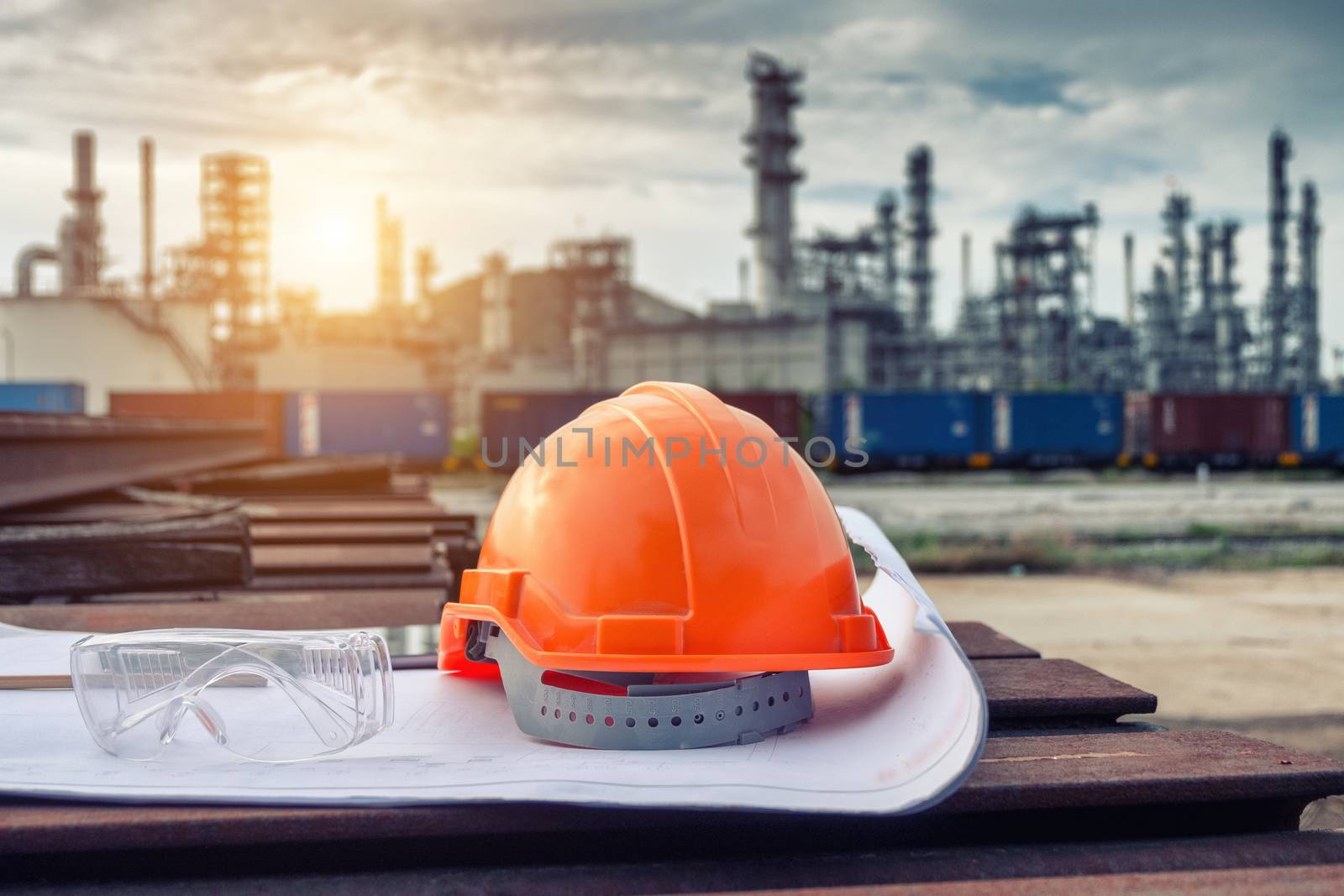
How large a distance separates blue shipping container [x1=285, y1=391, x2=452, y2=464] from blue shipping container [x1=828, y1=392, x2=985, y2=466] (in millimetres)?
10824

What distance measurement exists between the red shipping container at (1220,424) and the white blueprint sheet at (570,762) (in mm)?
29744

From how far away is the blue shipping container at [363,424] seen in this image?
27.7 metres

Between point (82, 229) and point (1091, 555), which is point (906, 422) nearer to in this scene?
point (1091, 555)

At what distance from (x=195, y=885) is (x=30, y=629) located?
1233 millimetres

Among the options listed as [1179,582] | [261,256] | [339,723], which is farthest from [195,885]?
[261,256]

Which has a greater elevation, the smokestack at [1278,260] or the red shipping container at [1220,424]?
the smokestack at [1278,260]

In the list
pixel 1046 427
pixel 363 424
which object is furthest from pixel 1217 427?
pixel 363 424

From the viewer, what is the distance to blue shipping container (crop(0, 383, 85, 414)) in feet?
81.8

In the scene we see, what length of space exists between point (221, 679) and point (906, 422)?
27115mm

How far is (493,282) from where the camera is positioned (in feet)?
165

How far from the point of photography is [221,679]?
1.46 m

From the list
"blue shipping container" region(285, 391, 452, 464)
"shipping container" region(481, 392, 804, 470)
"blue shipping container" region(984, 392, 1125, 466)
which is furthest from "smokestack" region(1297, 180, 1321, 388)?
"blue shipping container" region(285, 391, 452, 464)

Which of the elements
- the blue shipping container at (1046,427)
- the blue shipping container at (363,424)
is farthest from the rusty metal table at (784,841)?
the blue shipping container at (1046,427)

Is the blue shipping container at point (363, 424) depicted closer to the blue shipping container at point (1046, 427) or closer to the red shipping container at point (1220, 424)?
the blue shipping container at point (1046, 427)
